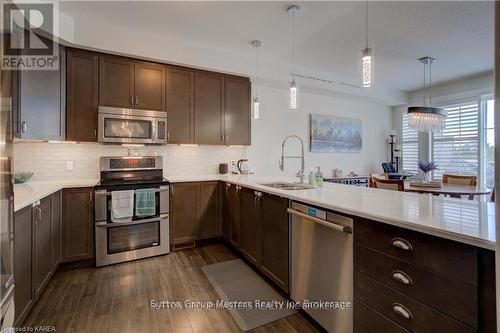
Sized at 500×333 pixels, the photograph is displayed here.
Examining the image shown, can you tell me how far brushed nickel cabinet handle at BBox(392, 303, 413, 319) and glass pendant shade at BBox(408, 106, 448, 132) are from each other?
3.58m

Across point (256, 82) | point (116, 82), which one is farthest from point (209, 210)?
point (256, 82)

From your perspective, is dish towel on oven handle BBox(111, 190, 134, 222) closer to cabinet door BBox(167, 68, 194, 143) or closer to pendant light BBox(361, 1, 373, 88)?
cabinet door BBox(167, 68, 194, 143)

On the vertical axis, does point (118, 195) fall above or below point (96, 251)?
above

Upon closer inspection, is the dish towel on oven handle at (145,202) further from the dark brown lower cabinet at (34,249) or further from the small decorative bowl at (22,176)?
the small decorative bowl at (22,176)

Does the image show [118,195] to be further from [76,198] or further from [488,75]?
[488,75]

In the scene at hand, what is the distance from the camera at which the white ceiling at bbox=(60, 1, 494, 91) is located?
257cm

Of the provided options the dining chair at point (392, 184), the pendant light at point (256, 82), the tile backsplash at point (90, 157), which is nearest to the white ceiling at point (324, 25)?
the pendant light at point (256, 82)

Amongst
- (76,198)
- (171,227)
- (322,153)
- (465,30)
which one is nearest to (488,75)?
(465,30)

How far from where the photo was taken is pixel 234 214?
10.1ft

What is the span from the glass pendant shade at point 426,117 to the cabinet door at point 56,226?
4892 millimetres

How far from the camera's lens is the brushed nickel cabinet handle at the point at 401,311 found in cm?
117

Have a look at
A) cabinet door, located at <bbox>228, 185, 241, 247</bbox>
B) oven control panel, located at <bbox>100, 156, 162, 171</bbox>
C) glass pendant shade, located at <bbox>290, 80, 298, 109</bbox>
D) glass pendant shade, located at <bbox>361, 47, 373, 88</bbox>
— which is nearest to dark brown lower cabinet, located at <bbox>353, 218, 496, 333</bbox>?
glass pendant shade, located at <bbox>361, 47, 373, 88</bbox>

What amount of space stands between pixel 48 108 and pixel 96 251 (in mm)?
1620

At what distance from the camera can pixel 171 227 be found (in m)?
3.18
